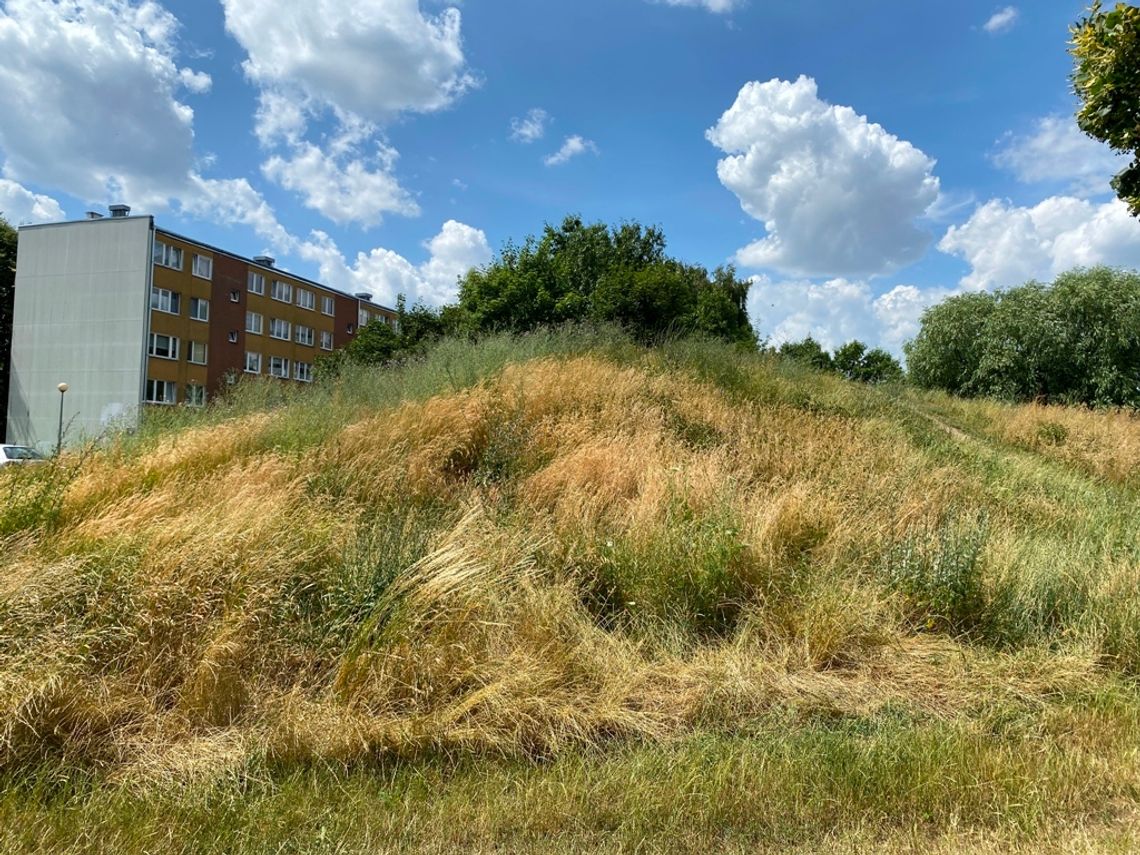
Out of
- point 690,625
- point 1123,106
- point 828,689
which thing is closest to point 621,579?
point 690,625

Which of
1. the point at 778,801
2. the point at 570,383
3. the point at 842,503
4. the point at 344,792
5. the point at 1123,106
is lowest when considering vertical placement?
the point at 344,792

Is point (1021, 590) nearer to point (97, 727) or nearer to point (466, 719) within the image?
point (466, 719)

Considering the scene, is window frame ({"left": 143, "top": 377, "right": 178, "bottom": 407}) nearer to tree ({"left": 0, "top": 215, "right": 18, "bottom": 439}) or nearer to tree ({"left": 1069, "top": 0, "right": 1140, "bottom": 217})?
tree ({"left": 0, "top": 215, "right": 18, "bottom": 439})

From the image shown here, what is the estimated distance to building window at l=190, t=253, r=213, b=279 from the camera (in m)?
44.1

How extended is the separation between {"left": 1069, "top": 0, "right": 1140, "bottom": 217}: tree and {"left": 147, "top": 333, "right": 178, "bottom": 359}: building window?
152 feet

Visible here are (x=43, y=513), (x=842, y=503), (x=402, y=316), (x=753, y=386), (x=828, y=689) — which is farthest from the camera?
(x=402, y=316)

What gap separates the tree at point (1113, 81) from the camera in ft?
16.4

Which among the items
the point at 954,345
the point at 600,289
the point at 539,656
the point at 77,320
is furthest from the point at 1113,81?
the point at 77,320

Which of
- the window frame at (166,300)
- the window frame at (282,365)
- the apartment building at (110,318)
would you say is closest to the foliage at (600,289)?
the apartment building at (110,318)

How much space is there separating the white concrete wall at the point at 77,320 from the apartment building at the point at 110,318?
6cm

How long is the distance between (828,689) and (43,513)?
5.45 meters

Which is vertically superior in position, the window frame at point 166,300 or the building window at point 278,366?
the window frame at point 166,300

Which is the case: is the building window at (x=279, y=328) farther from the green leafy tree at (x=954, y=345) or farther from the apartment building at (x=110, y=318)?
the green leafy tree at (x=954, y=345)

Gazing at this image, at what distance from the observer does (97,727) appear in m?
3.39
